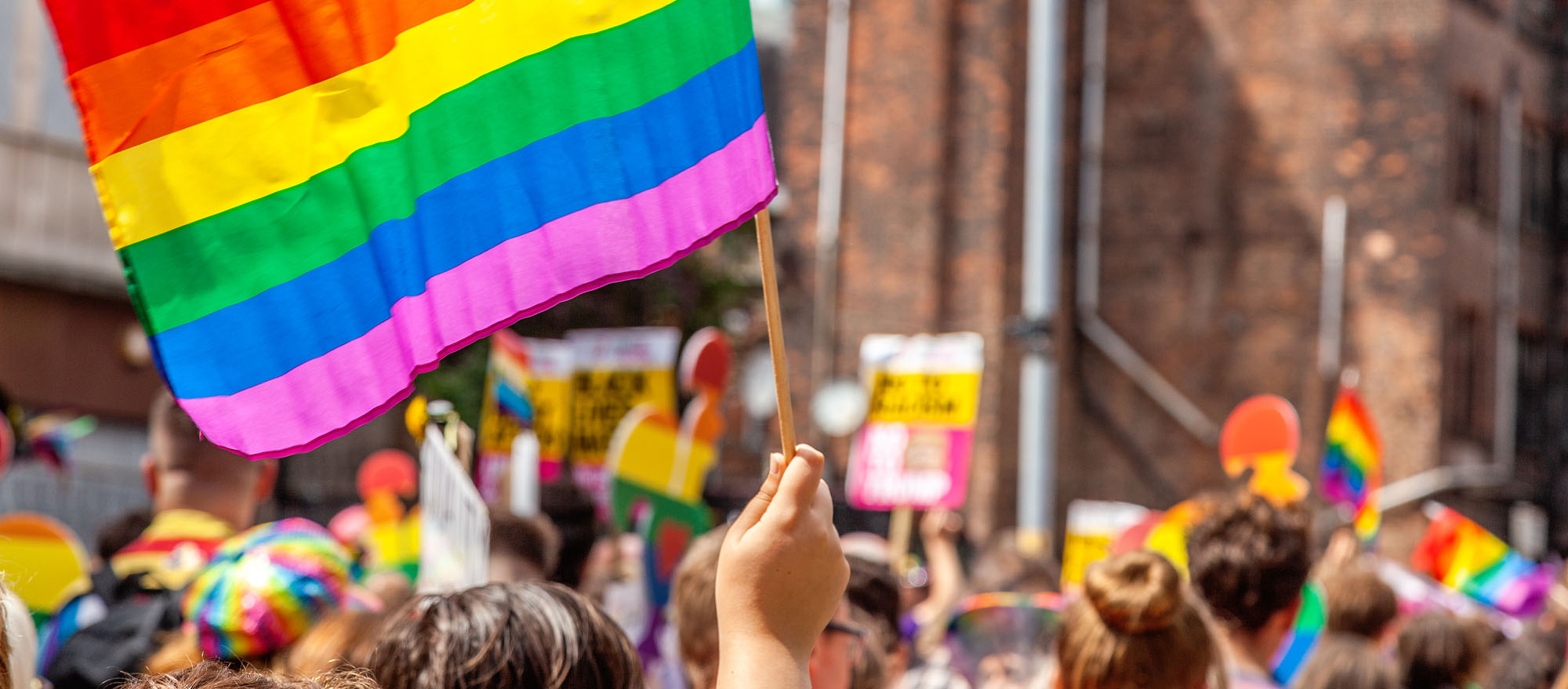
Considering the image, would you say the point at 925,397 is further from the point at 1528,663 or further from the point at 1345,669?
the point at 1345,669

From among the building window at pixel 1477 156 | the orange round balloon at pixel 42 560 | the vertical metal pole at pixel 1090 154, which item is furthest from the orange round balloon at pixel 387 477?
the building window at pixel 1477 156

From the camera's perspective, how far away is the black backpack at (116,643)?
3943mm

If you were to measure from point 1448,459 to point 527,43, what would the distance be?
19115mm

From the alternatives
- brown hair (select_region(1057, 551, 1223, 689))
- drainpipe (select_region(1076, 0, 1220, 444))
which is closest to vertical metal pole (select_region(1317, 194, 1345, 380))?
drainpipe (select_region(1076, 0, 1220, 444))

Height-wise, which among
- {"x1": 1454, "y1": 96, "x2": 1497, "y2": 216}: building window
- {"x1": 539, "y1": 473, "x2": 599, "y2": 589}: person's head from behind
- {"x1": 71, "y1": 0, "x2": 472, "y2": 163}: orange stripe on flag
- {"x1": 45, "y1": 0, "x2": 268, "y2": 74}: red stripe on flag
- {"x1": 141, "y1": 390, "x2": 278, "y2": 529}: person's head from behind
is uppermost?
{"x1": 45, "y1": 0, "x2": 268, "y2": 74}: red stripe on flag

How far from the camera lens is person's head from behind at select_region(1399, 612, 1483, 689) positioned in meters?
5.22

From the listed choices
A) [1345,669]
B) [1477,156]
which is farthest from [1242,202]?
[1345,669]

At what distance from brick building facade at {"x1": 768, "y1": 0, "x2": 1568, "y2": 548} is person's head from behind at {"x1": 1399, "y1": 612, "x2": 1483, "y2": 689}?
1307 cm

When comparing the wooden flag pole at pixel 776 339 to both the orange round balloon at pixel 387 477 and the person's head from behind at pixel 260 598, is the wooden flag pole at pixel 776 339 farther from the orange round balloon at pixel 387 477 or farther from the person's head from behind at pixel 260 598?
the orange round balloon at pixel 387 477

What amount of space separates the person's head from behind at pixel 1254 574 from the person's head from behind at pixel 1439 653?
157cm

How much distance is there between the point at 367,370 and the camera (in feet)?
8.54

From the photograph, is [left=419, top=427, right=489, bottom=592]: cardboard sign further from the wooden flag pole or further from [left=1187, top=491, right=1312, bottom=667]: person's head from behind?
the wooden flag pole

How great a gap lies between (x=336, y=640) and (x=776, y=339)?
69.9 inches

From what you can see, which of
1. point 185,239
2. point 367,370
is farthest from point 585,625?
point 185,239
